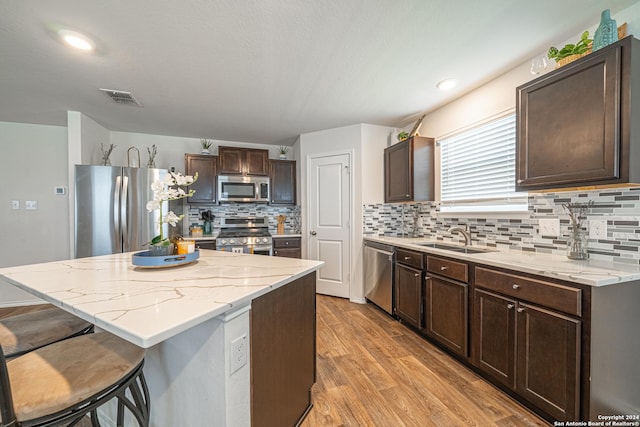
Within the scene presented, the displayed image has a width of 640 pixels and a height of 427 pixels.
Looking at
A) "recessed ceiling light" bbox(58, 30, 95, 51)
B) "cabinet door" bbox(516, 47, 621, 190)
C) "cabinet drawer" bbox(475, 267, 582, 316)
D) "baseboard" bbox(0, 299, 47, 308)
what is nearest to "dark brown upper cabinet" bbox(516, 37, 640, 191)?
"cabinet door" bbox(516, 47, 621, 190)

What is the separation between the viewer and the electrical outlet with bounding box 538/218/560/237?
187 centimetres

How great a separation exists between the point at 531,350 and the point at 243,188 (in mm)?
3757

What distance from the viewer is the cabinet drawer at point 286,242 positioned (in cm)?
390

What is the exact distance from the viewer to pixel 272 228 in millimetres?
4531

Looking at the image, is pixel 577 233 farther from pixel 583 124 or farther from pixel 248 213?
pixel 248 213

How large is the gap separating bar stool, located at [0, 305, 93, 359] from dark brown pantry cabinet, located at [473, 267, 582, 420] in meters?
2.43

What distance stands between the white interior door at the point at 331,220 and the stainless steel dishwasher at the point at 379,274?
33cm

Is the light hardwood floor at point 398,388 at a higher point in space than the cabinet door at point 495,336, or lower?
lower

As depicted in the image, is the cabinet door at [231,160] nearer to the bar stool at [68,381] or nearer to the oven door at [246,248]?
the oven door at [246,248]

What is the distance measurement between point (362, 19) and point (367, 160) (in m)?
2.01

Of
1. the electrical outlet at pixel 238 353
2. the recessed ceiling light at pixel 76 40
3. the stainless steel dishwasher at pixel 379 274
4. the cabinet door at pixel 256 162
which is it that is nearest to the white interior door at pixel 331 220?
the stainless steel dishwasher at pixel 379 274

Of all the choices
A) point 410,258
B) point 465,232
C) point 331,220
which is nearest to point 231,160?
point 331,220

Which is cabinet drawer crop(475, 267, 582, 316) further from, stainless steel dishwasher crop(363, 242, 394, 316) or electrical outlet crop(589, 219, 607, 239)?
stainless steel dishwasher crop(363, 242, 394, 316)

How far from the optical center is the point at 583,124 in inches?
57.7
